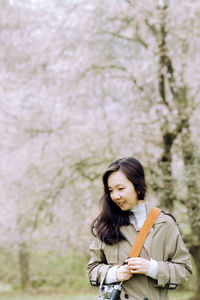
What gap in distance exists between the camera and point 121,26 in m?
7.28

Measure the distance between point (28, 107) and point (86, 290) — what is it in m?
6.56

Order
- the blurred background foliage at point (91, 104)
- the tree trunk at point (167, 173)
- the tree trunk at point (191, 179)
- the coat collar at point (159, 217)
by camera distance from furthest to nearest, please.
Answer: the blurred background foliage at point (91, 104) < the tree trunk at point (167, 173) < the tree trunk at point (191, 179) < the coat collar at point (159, 217)

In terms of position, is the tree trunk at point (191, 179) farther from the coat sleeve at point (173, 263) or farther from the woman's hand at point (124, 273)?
the woman's hand at point (124, 273)

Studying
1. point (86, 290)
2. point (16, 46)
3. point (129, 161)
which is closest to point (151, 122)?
point (16, 46)

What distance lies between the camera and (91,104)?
7520 mm

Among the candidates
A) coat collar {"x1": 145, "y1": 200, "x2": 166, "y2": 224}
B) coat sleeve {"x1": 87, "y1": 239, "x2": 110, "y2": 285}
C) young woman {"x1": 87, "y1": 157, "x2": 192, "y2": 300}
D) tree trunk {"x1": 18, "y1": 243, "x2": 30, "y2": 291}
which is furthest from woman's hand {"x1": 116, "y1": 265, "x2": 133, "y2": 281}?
tree trunk {"x1": 18, "y1": 243, "x2": 30, "y2": 291}

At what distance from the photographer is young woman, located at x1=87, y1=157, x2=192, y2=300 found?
2188 mm

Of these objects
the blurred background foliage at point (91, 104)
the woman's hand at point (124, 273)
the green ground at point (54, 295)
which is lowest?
the green ground at point (54, 295)

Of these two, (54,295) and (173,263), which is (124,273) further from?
(54,295)

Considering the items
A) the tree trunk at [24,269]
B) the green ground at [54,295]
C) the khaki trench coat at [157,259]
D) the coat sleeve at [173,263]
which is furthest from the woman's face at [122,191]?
the tree trunk at [24,269]

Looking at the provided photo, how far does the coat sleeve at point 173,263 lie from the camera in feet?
7.13

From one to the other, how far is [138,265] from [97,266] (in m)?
0.30

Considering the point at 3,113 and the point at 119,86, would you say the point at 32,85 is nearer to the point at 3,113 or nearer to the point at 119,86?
the point at 3,113

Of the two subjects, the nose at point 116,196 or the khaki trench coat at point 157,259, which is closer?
the khaki trench coat at point 157,259
